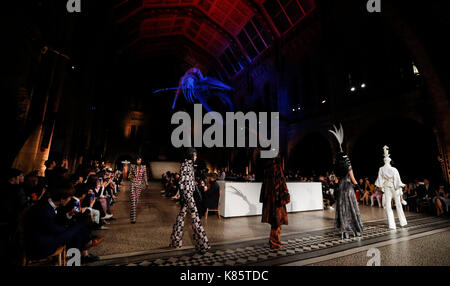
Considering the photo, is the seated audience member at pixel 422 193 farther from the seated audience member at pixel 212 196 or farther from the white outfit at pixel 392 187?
the seated audience member at pixel 212 196

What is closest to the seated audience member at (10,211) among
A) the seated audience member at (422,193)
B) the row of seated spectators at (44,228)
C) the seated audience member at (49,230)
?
the row of seated spectators at (44,228)

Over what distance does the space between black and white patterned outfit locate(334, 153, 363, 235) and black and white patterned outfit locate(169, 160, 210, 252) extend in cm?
284

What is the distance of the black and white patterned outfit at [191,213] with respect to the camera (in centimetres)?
282

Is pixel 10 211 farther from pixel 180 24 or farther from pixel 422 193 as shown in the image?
pixel 180 24

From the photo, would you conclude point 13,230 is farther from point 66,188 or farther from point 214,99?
point 214,99

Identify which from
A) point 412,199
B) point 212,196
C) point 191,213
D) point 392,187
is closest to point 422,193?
point 412,199

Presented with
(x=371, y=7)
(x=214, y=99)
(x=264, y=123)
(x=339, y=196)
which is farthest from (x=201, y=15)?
(x=339, y=196)

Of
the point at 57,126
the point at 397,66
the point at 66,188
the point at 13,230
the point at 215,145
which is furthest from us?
the point at 215,145

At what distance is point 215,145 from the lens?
77.4ft

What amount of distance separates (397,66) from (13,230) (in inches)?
535
